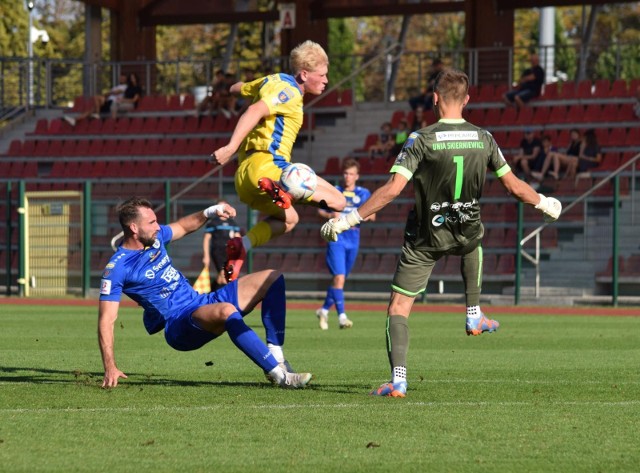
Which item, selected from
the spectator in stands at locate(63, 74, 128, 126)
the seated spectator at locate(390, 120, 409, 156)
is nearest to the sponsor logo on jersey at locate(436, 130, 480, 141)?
the seated spectator at locate(390, 120, 409, 156)

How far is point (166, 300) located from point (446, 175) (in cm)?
212

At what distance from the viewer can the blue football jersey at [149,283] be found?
8.41 metres

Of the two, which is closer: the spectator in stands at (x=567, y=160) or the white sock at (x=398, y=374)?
the white sock at (x=398, y=374)

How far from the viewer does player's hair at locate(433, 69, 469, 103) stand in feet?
26.1

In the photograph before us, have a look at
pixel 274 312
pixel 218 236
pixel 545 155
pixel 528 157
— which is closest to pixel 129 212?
pixel 274 312

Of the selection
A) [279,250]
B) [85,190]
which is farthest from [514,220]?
[85,190]

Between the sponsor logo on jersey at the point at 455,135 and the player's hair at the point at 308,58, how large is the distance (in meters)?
1.89

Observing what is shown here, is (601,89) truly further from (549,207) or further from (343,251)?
(549,207)

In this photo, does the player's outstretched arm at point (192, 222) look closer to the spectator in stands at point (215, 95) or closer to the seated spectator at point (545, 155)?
the seated spectator at point (545, 155)

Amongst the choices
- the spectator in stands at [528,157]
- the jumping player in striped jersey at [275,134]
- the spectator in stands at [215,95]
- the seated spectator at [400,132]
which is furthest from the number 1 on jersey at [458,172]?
the spectator in stands at [215,95]

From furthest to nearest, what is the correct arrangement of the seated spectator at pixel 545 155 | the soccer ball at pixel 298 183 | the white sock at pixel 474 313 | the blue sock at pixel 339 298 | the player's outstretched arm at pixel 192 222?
1. the seated spectator at pixel 545 155
2. the blue sock at pixel 339 298
3. the soccer ball at pixel 298 183
4. the player's outstretched arm at pixel 192 222
5. the white sock at pixel 474 313

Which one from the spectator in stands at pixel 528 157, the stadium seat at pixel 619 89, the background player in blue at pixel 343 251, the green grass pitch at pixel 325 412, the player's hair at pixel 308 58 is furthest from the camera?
the stadium seat at pixel 619 89

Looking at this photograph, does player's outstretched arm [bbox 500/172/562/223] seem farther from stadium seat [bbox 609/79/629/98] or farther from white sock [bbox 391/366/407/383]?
stadium seat [bbox 609/79/629/98]

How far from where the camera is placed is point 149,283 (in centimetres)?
848
